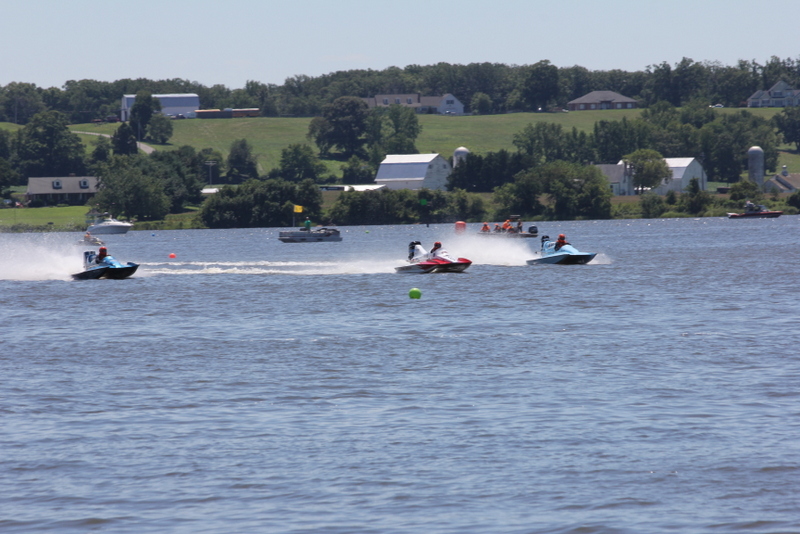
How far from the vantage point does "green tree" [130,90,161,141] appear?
195m

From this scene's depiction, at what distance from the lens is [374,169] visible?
565ft

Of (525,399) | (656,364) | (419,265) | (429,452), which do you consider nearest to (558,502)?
(429,452)

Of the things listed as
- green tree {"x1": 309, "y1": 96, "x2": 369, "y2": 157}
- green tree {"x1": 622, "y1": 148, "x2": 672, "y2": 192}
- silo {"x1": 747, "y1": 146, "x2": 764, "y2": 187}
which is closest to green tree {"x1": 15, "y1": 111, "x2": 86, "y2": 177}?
green tree {"x1": 309, "y1": 96, "x2": 369, "y2": 157}

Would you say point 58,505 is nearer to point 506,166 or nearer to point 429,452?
point 429,452

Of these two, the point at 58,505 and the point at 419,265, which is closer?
the point at 58,505

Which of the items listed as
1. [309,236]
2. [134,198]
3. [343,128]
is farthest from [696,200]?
[343,128]

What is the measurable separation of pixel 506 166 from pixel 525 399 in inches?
5193

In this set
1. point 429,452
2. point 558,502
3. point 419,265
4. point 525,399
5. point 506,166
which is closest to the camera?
point 558,502

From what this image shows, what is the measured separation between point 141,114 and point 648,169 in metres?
99.5

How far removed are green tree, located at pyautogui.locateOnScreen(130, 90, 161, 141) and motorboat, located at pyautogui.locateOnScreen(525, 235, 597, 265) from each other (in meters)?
157

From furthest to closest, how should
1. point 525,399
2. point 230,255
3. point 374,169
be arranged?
point 374,169, point 230,255, point 525,399

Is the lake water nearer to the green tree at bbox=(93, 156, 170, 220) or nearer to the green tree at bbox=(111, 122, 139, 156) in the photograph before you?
the green tree at bbox=(93, 156, 170, 220)

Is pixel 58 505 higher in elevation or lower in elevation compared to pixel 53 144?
lower

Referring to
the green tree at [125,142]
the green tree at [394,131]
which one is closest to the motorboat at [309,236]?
the green tree at [394,131]
